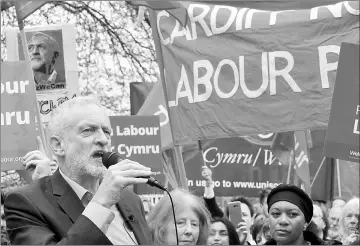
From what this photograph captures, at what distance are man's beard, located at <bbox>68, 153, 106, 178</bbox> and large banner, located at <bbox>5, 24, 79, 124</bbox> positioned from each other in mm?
4390

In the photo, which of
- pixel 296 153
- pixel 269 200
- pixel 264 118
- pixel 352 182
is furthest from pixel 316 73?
pixel 352 182

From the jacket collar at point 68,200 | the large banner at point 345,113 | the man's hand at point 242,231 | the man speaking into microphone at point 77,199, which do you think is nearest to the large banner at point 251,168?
the man's hand at point 242,231

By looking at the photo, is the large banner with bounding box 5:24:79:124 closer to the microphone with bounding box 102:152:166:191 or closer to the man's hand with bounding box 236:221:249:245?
the man's hand with bounding box 236:221:249:245

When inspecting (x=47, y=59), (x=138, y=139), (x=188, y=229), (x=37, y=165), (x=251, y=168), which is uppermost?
(x=47, y=59)

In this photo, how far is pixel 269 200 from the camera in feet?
19.4

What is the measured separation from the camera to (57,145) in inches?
160

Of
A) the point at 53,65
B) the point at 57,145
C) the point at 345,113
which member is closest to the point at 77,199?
the point at 57,145

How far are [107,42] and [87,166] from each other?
42.2 ft

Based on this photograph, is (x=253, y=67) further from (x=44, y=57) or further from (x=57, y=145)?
(x=57, y=145)

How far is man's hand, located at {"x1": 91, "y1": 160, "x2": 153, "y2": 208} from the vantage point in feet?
11.7

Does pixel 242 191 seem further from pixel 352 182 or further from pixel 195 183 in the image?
pixel 352 182

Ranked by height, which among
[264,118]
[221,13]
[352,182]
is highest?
[221,13]

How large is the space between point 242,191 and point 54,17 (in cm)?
589

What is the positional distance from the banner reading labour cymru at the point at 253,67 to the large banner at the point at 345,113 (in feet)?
1.07
